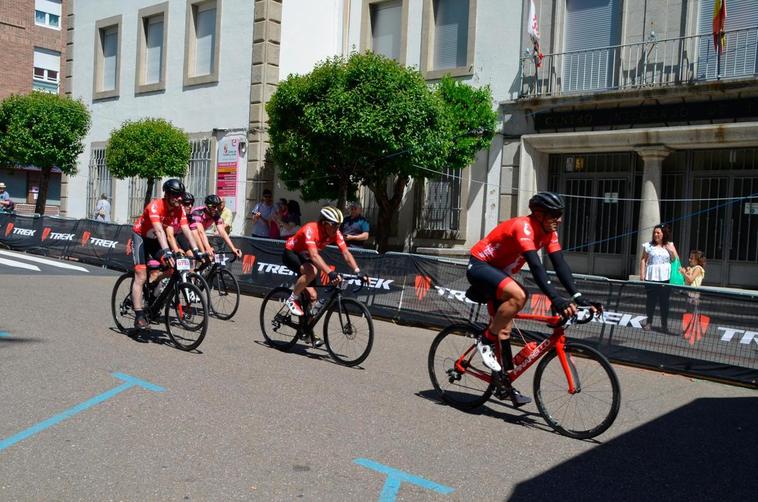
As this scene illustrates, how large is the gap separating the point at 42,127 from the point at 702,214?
19003 mm

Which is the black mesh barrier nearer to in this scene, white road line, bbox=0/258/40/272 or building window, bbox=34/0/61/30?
white road line, bbox=0/258/40/272

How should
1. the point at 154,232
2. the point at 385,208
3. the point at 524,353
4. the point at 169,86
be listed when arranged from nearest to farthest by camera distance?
the point at 524,353 → the point at 154,232 → the point at 385,208 → the point at 169,86

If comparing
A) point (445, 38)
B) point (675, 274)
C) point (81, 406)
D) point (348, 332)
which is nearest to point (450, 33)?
point (445, 38)

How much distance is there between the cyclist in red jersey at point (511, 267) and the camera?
6133mm

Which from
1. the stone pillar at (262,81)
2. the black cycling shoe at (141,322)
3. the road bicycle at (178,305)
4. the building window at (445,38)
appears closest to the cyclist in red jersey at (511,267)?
the road bicycle at (178,305)

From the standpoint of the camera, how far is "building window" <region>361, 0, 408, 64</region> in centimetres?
1931

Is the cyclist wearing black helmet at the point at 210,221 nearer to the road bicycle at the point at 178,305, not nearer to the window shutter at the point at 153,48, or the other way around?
the road bicycle at the point at 178,305

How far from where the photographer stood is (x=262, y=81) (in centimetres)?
2147

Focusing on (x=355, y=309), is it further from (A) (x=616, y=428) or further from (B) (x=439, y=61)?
(B) (x=439, y=61)

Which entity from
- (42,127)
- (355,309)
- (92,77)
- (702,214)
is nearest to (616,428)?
(355,309)

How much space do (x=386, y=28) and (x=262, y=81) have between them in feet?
12.4

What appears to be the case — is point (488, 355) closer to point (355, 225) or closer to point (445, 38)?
point (355, 225)

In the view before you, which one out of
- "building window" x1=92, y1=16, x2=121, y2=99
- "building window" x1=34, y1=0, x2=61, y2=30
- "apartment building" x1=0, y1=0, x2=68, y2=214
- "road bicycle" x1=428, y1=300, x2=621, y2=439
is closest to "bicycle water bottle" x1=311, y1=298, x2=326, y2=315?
"road bicycle" x1=428, y1=300, x2=621, y2=439

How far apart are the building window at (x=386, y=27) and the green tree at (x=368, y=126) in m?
3.07
